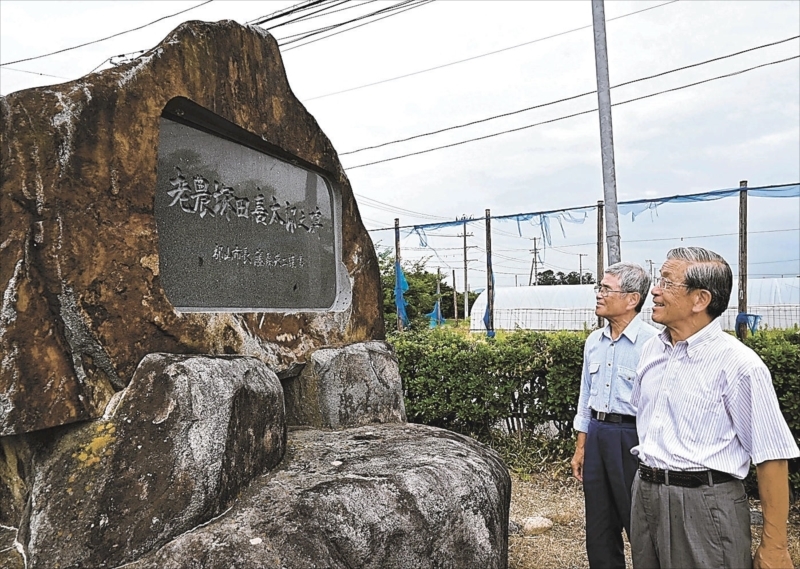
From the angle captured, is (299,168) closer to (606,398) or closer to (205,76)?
(205,76)

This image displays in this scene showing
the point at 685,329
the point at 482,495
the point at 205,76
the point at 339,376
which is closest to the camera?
the point at 685,329

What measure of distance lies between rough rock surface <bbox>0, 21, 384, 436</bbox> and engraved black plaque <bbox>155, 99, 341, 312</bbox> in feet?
0.42

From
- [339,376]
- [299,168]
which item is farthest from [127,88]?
[339,376]

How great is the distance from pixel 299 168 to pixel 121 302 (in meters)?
1.40

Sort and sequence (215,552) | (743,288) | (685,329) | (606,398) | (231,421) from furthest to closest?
1. (743,288)
2. (606,398)
3. (231,421)
4. (685,329)
5. (215,552)

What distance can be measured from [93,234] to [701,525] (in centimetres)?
217

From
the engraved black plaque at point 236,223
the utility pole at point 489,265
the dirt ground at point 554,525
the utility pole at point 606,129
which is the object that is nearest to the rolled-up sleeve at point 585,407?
the dirt ground at point 554,525

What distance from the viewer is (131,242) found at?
238 cm

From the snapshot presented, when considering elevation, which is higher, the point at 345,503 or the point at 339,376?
the point at 339,376

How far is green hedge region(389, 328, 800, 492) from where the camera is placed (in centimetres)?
506

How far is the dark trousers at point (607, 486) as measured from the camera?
289 cm

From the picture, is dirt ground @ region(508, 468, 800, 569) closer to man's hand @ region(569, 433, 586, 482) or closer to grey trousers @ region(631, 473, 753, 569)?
man's hand @ region(569, 433, 586, 482)

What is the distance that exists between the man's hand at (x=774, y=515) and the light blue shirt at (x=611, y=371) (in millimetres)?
990

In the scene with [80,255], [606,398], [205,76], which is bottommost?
[606,398]
